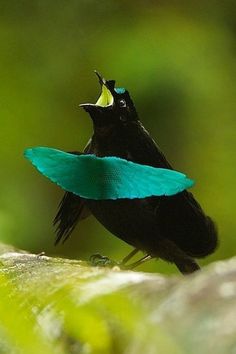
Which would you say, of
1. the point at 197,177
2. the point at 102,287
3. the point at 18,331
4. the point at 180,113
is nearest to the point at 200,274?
the point at 102,287

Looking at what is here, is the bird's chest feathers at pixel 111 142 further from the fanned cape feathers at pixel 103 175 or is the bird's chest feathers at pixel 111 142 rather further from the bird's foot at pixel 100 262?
the bird's foot at pixel 100 262

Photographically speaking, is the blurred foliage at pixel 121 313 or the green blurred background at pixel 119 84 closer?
the blurred foliage at pixel 121 313

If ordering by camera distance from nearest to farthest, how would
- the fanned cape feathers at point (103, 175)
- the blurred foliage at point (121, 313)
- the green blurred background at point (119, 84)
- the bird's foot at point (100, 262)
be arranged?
1. the blurred foliage at point (121, 313)
2. the fanned cape feathers at point (103, 175)
3. the bird's foot at point (100, 262)
4. the green blurred background at point (119, 84)

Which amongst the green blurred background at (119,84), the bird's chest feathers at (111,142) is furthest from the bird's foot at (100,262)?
the green blurred background at (119,84)

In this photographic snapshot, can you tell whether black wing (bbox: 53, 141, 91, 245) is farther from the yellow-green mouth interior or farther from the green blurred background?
the green blurred background

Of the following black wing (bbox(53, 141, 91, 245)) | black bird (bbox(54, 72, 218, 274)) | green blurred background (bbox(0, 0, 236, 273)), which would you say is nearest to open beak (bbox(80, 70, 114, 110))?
black bird (bbox(54, 72, 218, 274))

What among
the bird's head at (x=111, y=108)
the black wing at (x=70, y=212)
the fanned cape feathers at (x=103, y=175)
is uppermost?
the bird's head at (x=111, y=108)

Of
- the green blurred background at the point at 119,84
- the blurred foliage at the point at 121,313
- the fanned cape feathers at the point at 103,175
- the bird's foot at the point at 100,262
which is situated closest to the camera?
the blurred foliage at the point at 121,313

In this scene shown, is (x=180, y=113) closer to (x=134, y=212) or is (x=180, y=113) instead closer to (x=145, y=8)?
(x=145, y=8)

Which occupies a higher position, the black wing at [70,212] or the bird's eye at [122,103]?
the bird's eye at [122,103]
